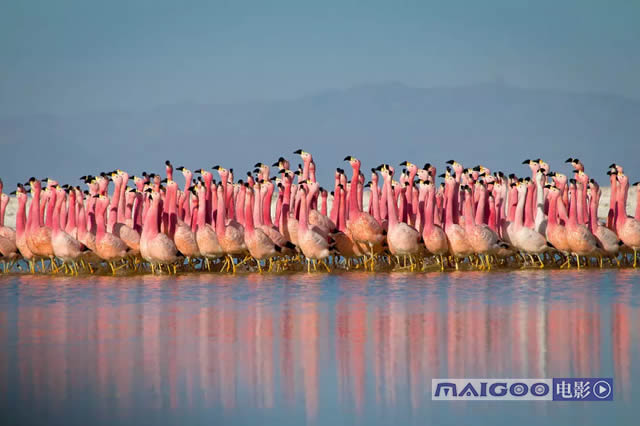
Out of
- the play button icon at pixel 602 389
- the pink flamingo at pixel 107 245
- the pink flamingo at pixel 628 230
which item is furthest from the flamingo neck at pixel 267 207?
the play button icon at pixel 602 389

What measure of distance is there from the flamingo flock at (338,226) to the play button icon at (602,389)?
10372 mm

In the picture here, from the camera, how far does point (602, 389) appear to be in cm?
1022

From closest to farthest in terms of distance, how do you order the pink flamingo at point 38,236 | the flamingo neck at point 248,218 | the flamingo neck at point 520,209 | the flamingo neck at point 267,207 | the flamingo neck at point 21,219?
the flamingo neck at point 248,218, the flamingo neck at point 520,209, the pink flamingo at point 38,236, the flamingo neck at point 267,207, the flamingo neck at point 21,219

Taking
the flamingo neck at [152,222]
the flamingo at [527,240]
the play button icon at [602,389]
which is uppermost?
the flamingo neck at [152,222]

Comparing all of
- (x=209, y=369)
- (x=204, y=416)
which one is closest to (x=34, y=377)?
(x=209, y=369)

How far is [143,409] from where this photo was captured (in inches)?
392

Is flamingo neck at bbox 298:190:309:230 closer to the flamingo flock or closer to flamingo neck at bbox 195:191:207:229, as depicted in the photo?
the flamingo flock

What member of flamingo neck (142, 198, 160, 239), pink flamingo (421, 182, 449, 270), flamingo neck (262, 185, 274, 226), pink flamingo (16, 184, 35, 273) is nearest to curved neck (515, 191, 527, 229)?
pink flamingo (421, 182, 449, 270)

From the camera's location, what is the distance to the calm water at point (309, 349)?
9.84 meters

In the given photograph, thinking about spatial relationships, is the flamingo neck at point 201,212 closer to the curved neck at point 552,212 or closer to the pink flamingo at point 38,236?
the pink flamingo at point 38,236

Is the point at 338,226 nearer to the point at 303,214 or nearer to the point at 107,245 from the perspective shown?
the point at 303,214

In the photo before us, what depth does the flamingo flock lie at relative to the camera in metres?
21.0

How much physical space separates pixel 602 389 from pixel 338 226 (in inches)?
520

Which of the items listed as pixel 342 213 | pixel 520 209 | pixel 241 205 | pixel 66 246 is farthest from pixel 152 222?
pixel 520 209
